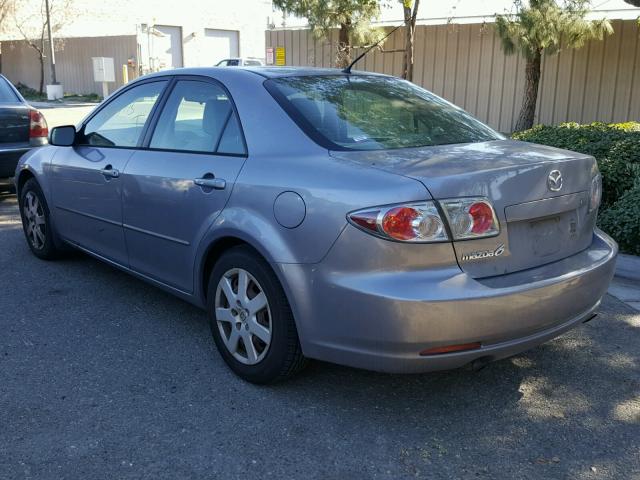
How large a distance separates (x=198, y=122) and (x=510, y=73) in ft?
43.4

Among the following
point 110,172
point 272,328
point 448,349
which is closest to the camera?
point 448,349

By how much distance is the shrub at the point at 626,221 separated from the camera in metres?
5.58

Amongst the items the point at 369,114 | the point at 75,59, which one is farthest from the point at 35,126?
the point at 75,59

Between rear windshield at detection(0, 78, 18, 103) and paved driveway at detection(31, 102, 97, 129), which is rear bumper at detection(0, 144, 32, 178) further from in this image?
paved driveway at detection(31, 102, 97, 129)

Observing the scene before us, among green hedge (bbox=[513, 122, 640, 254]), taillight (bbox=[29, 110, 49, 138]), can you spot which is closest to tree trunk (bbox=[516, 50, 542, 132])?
green hedge (bbox=[513, 122, 640, 254])

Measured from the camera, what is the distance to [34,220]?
577 cm

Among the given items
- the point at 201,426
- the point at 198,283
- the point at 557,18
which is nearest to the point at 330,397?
the point at 201,426

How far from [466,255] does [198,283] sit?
1.61 metres

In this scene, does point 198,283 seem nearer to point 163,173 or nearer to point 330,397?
point 163,173

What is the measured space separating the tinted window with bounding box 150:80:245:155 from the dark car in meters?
4.65

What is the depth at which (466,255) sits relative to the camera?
2904 millimetres

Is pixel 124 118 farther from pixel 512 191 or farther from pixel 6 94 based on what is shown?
pixel 6 94

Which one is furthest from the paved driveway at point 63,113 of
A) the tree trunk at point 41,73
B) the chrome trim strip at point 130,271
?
the chrome trim strip at point 130,271

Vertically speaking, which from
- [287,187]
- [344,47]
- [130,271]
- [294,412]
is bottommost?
[294,412]
